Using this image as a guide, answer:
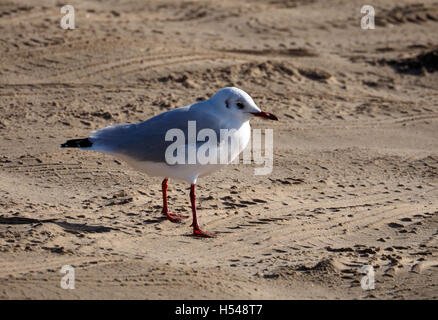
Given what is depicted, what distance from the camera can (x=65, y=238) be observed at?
19.8 feet

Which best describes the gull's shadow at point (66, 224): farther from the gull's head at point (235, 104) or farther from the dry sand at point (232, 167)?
the gull's head at point (235, 104)

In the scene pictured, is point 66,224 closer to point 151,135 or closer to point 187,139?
point 151,135

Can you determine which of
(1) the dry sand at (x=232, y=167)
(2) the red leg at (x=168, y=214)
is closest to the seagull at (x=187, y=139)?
(2) the red leg at (x=168, y=214)

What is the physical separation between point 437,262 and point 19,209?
351cm

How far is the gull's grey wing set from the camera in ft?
20.7

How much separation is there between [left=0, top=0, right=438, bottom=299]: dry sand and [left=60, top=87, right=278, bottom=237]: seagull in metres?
0.54

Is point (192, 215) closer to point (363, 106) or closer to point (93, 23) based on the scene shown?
point (363, 106)

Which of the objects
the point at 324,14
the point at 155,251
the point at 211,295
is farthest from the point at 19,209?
the point at 324,14

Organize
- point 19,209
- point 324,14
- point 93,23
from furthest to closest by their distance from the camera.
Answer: point 324,14 → point 93,23 → point 19,209

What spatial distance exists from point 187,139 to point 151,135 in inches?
13.2

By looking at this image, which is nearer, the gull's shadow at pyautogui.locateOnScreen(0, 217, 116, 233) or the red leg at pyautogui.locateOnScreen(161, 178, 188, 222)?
the gull's shadow at pyautogui.locateOnScreen(0, 217, 116, 233)

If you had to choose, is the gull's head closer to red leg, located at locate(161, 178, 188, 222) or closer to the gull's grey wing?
the gull's grey wing

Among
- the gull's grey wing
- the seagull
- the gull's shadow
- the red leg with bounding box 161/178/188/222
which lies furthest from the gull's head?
the gull's shadow
